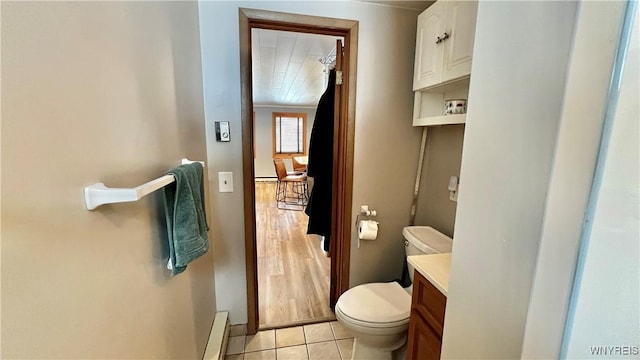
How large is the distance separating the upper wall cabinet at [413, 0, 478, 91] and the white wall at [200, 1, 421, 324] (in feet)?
0.48

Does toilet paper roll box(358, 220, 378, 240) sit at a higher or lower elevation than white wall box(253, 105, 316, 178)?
lower

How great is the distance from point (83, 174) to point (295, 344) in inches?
67.1

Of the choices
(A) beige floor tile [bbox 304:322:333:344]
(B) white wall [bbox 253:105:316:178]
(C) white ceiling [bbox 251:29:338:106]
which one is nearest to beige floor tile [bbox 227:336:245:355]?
(A) beige floor tile [bbox 304:322:333:344]

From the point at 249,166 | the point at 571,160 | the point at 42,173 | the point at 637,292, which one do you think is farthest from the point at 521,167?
the point at 249,166

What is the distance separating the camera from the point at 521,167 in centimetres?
58

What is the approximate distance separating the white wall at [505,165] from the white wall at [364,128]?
1100mm

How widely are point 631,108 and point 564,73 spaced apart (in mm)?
118

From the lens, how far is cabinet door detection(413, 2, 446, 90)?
4.88 feet

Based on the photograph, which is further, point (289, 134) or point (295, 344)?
point (289, 134)

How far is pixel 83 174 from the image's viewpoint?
576mm

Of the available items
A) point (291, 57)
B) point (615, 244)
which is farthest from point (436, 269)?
point (291, 57)

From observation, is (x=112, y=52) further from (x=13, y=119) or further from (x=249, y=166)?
(x=249, y=166)

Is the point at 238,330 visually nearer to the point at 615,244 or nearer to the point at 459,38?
the point at 615,244

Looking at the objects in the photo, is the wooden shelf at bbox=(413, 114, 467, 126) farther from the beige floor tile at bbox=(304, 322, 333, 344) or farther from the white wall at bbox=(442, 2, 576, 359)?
the beige floor tile at bbox=(304, 322, 333, 344)
